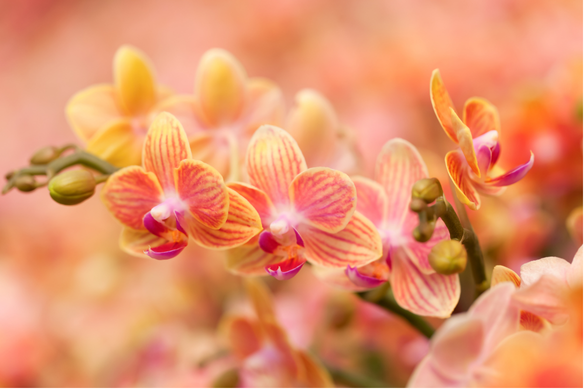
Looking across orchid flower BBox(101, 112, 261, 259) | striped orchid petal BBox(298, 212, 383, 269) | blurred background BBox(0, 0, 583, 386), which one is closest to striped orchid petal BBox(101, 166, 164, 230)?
orchid flower BBox(101, 112, 261, 259)

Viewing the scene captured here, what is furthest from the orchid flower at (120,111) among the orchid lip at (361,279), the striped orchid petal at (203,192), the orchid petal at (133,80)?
the orchid lip at (361,279)

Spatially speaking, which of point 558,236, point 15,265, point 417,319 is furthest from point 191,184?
point 15,265

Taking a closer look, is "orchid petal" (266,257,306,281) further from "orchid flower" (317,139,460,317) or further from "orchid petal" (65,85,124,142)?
"orchid petal" (65,85,124,142)

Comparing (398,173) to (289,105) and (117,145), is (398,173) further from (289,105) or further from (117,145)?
(289,105)

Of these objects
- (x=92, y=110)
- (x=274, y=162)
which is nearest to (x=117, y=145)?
(x=92, y=110)

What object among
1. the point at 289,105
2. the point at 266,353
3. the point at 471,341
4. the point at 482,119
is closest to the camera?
the point at 471,341
